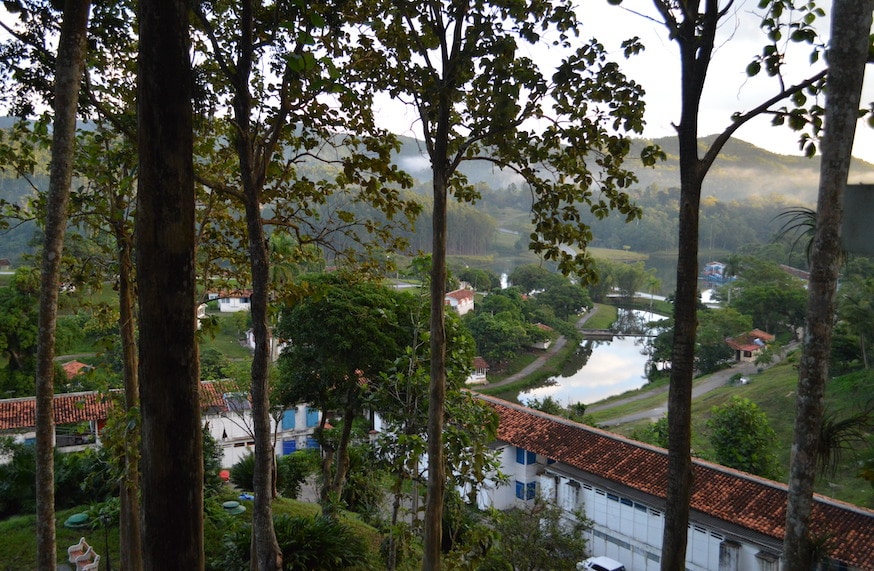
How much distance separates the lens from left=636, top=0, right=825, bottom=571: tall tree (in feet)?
11.3

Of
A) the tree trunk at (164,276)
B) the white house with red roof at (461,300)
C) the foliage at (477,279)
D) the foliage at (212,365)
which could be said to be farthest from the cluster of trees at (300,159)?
the foliage at (477,279)

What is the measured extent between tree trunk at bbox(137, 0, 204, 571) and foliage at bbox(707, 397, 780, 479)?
52.1ft

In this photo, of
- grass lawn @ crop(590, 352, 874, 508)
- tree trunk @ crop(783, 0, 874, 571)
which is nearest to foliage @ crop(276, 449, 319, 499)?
grass lawn @ crop(590, 352, 874, 508)

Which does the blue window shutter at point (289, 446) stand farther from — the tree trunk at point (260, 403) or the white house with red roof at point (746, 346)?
the white house with red roof at point (746, 346)

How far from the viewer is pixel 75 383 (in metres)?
19.7

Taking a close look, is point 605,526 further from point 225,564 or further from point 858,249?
point 858,249

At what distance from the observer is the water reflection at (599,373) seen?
31719mm

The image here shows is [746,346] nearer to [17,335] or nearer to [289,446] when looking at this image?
[289,446]

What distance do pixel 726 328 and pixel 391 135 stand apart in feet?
110

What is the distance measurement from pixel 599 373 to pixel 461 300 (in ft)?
33.1

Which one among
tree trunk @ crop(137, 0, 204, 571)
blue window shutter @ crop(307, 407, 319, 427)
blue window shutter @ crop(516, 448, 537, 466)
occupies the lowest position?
blue window shutter @ crop(307, 407, 319, 427)

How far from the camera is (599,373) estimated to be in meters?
36.0

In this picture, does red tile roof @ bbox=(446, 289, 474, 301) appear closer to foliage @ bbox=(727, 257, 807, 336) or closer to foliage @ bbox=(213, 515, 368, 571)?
foliage @ bbox=(727, 257, 807, 336)

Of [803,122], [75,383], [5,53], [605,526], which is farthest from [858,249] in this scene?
[75,383]
